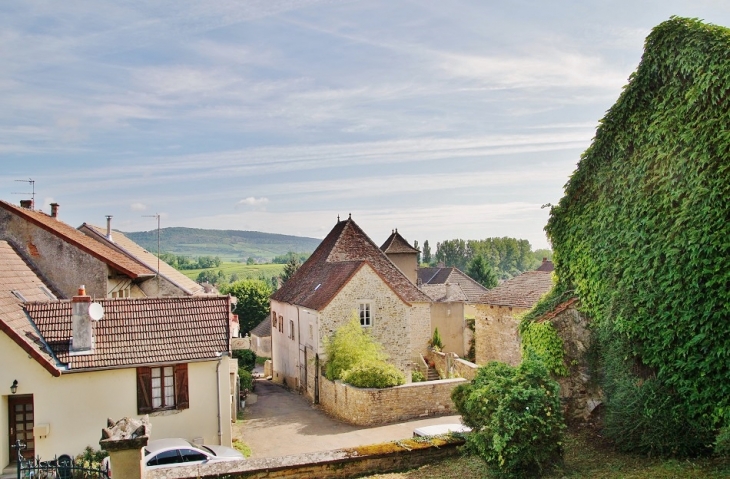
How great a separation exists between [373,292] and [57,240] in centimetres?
1338

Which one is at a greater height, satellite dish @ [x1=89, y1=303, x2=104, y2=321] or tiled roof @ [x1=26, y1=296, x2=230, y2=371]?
satellite dish @ [x1=89, y1=303, x2=104, y2=321]

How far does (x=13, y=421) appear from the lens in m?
15.2

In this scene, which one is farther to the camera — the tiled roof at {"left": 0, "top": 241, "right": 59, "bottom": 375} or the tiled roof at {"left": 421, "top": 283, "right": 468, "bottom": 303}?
the tiled roof at {"left": 421, "top": 283, "right": 468, "bottom": 303}

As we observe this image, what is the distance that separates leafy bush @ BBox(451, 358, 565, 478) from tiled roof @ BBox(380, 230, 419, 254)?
29.3 meters

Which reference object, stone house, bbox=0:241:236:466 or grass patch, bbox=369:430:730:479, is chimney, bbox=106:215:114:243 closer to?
stone house, bbox=0:241:236:466

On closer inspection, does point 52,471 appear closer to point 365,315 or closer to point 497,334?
point 365,315

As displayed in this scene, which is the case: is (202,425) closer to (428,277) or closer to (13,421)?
(13,421)

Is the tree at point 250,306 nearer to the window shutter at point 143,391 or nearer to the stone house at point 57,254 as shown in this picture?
the stone house at point 57,254

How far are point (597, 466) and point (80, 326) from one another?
46.1ft

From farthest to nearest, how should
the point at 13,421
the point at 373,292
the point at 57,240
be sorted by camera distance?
the point at 373,292 → the point at 57,240 → the point at 13,421

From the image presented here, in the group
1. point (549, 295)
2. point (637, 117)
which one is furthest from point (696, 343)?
point (637, 117)

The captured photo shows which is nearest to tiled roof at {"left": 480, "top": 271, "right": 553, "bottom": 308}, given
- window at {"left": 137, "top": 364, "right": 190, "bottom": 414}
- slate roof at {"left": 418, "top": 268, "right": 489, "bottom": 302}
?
slate roof at {"left": 418, "top": 268, "right": 489, "bottom": 302}

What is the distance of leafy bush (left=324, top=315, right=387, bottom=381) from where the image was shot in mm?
24250

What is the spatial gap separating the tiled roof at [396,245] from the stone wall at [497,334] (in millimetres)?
12125
